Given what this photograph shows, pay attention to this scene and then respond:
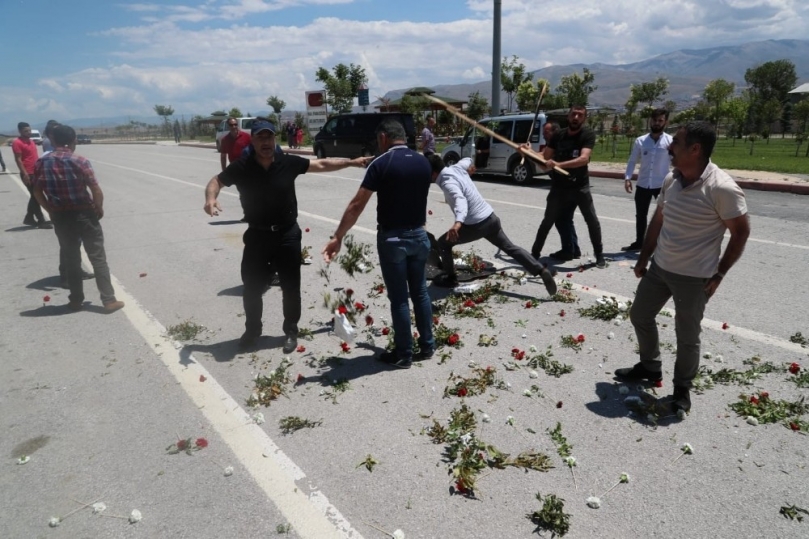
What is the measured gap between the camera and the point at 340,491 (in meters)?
2.98

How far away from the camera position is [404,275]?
13.9ft

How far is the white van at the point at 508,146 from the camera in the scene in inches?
603

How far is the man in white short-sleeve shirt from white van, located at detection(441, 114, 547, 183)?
468 inches

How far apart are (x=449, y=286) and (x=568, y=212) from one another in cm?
192

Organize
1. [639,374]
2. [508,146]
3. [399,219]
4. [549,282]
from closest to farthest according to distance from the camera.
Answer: [639,374]
[399,219]
[549,282]
[508,146]

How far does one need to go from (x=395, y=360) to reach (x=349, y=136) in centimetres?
2003

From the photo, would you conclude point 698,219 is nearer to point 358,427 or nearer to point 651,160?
Answer: point 358,427

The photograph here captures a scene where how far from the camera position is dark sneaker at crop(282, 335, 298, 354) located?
4770 millimetres

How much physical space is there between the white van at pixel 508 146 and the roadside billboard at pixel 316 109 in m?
17.2

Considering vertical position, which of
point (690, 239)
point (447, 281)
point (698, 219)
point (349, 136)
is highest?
point (349, 136)

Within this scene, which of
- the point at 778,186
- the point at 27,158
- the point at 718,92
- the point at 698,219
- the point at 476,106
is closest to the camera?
the point at 698,219

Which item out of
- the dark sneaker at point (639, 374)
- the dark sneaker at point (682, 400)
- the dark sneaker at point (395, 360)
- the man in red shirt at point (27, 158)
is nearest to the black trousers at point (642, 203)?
the dark sneaker at point (639, 374)

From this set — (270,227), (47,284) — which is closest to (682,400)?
(270,227)

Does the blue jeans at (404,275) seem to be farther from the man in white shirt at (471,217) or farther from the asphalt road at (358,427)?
the man in white shirt at (471,217)
